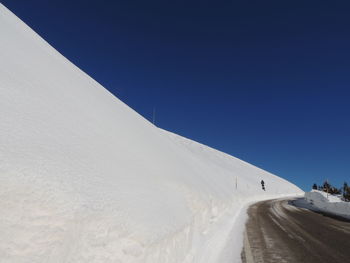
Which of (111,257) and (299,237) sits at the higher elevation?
(111,257)

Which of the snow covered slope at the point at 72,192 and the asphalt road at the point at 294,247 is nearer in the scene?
the snow covered slope at the point at 72,192

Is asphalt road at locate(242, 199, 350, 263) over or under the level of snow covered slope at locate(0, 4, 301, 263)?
under

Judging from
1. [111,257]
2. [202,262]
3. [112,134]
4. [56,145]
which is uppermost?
[112,134]

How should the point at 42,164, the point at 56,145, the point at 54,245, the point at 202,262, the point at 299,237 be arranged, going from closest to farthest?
the point at 54,245 < the point at 42,164 < the point at 56,145 < the point at 202,262 < the point at 299,237

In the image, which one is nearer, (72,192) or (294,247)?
(72,192)

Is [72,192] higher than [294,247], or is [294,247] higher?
[72,192]

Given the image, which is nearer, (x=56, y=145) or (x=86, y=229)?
(x=86, y=229)

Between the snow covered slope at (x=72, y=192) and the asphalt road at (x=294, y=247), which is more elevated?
the snow covered slope at (x=72, y=192)

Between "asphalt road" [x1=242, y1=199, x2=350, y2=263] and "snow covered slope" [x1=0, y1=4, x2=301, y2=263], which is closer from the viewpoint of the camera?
"snow covered slope" [x1=0, y1=4, x2=301, y2=263]


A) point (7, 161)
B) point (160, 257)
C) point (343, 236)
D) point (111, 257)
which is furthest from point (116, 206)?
point (343, 236)

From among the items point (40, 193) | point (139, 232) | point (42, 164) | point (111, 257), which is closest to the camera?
point (40, 193)

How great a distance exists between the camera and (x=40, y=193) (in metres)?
2.71

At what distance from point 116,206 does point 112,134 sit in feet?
11.2

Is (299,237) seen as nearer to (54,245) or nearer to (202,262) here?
(202,262)
